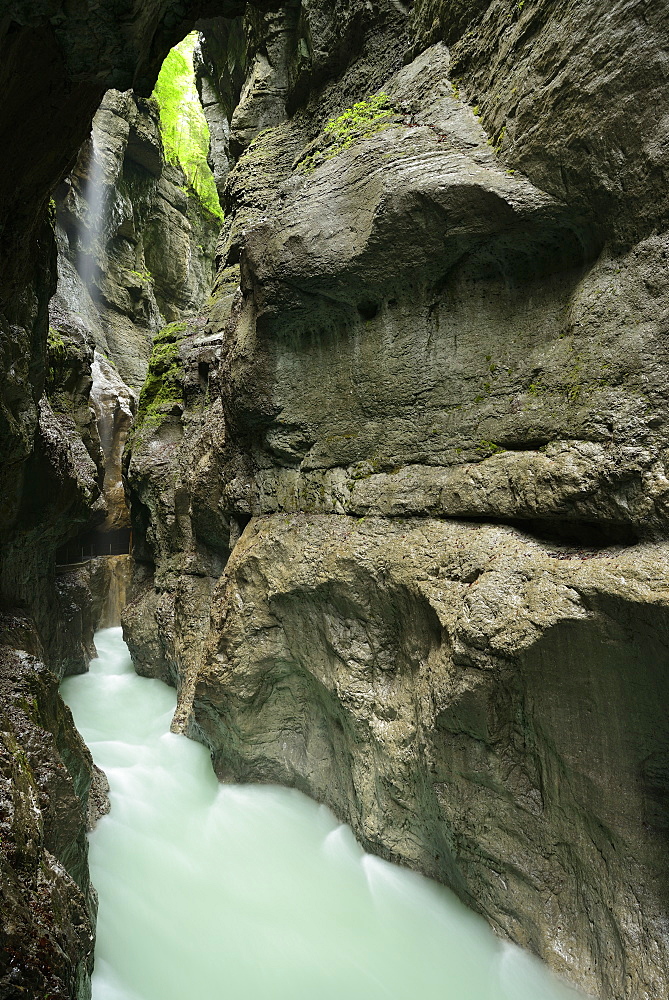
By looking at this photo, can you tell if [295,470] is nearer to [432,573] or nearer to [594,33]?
[432,573]

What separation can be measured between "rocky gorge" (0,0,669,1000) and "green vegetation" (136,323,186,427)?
3326 millimetres

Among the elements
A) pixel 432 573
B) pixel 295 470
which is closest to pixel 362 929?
pixel 432 573

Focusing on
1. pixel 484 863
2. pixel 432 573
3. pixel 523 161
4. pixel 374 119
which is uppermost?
pixel 374 119

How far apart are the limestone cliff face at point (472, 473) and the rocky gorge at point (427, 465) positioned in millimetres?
27

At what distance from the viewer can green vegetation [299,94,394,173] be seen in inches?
218

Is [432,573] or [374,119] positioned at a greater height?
[374,119]

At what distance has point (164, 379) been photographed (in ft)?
35.8

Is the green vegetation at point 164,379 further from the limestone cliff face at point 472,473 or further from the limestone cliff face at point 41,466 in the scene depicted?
the limestone cliff face at point 472,473

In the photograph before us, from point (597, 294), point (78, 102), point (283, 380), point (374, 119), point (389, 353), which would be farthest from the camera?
point (283, 380)

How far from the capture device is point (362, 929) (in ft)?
14.9

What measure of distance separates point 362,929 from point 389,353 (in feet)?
17.3

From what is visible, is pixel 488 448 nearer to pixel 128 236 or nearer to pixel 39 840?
pixel 39 840

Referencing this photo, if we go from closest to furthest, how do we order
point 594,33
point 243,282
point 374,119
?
point 594,33, point 374,119, point 243,282

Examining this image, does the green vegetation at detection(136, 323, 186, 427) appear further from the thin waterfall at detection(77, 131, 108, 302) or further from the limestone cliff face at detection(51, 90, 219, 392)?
the thin waterfall at detection(77, 131, 108, 302)
